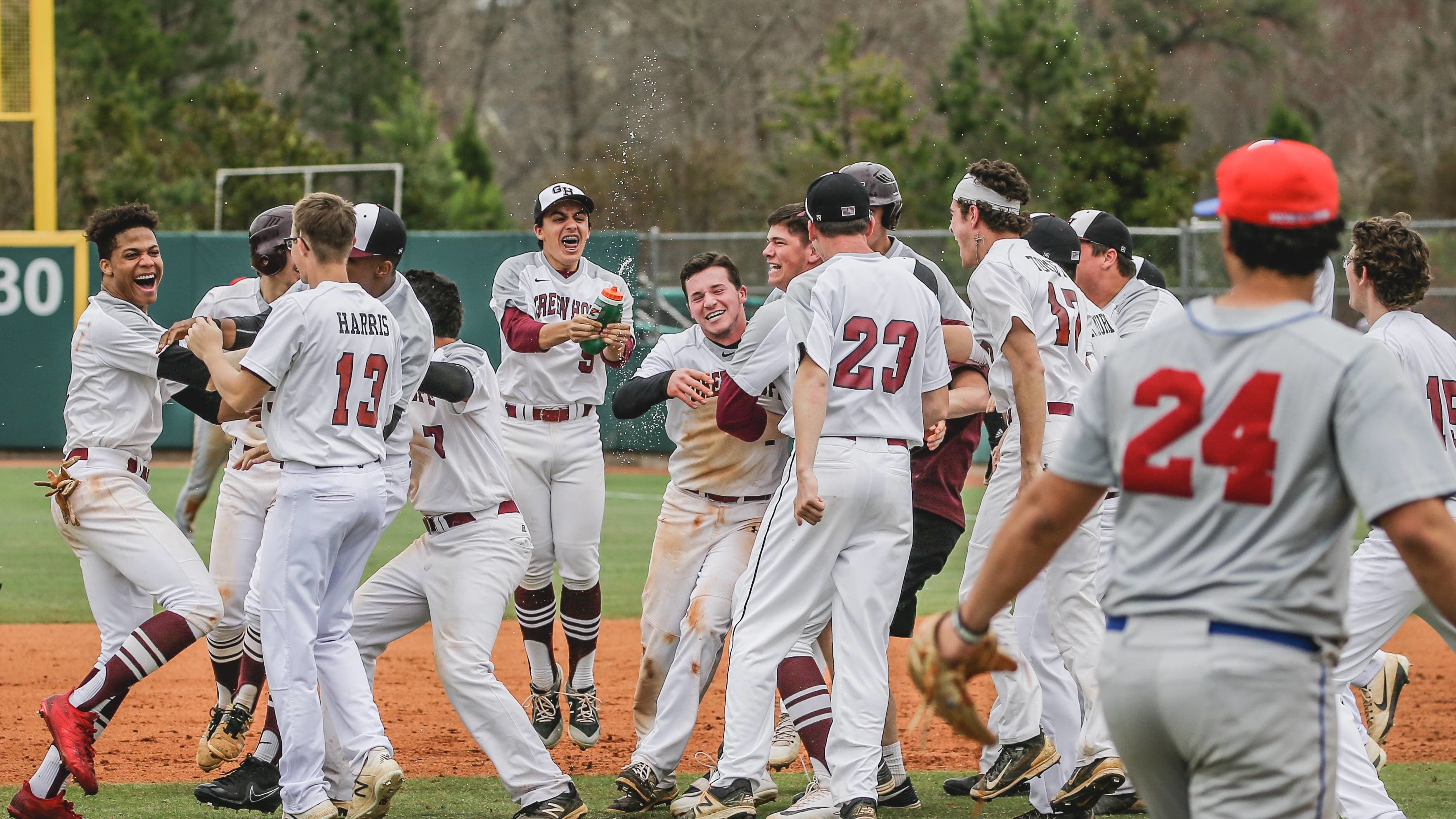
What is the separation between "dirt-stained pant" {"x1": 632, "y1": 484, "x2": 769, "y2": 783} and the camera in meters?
5.21

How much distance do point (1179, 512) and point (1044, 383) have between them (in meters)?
2.65

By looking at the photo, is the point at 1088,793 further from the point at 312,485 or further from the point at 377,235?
the point at 377,235

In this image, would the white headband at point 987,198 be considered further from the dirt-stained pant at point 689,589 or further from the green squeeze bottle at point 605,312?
the green squeeze bottle at point 605,312

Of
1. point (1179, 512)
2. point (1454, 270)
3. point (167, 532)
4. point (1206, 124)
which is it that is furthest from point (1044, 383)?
point (1206, 124)

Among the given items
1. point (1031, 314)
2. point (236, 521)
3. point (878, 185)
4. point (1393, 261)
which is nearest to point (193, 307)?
point (236, 521)

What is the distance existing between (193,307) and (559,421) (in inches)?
469

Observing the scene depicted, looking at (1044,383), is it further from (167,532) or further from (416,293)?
(167,532)

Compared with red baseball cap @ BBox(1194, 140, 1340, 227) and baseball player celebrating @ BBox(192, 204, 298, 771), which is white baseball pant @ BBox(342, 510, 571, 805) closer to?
baseball player celebrating @ BBox(192, 204, 298, 771)

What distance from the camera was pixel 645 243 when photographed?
18.8 metres

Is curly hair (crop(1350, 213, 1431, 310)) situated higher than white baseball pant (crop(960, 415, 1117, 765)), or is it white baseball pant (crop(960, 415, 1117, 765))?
curly hair (crop(1350, 213, 1431, 310))

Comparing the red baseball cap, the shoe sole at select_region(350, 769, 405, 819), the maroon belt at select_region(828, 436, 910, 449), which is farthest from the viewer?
the maroon belt at select_region(828, 436, 910, 449)

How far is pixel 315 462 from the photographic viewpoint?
444 cm

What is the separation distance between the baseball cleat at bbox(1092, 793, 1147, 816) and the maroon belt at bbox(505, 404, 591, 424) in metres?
2.96

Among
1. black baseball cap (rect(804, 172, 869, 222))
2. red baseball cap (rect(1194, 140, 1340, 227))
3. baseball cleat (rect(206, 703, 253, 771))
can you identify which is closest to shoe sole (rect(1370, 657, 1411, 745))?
black baseball cap (rect(804, 172, 869, 222))
